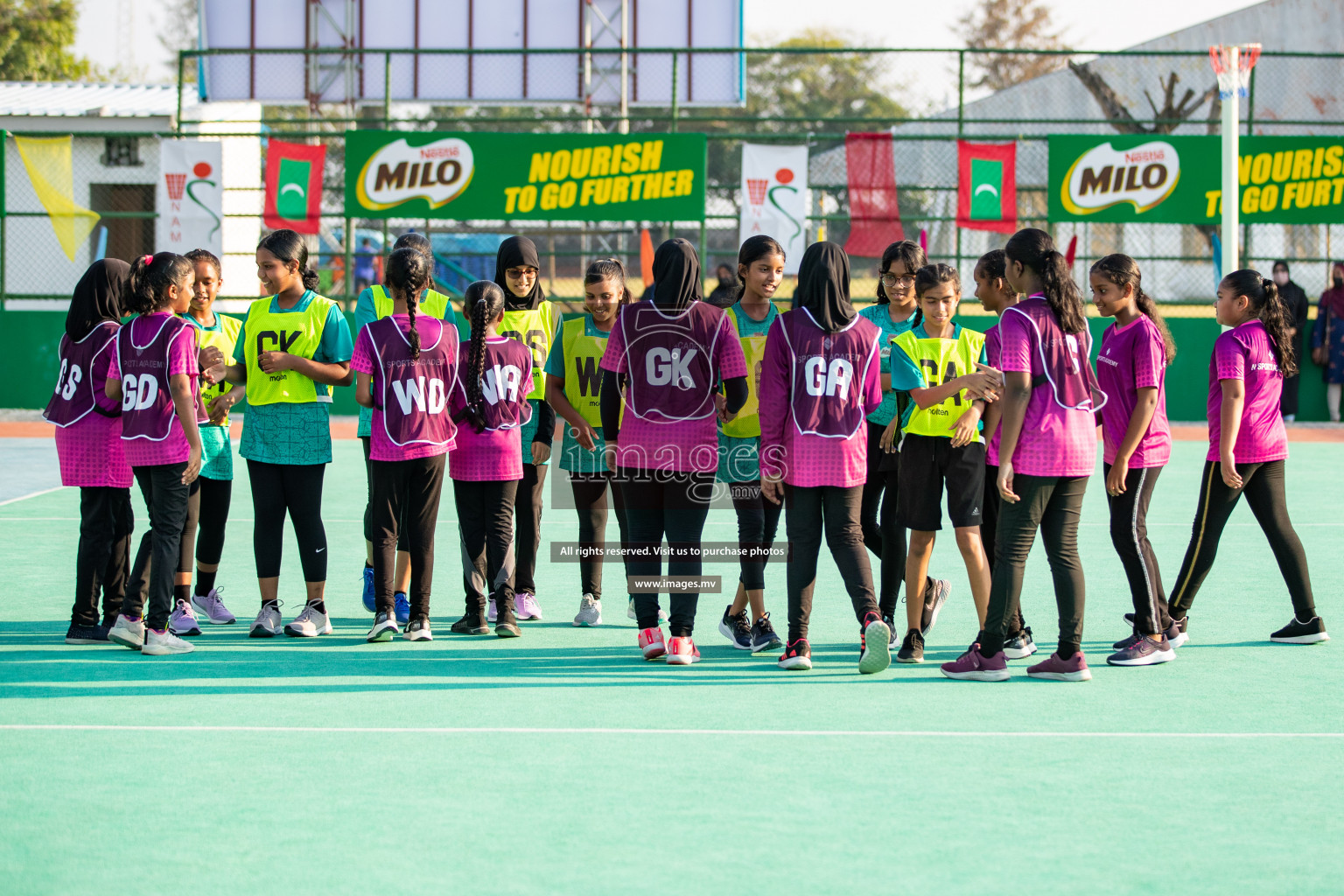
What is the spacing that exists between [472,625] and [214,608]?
53.3 inches

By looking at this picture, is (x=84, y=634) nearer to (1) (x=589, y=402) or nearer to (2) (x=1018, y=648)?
(1) (x=589, y=402)

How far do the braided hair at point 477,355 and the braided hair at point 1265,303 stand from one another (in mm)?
3423

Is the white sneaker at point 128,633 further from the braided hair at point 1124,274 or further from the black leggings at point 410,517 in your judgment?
the braided hair at point 1124,274

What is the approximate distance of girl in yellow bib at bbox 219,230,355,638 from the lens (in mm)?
6164

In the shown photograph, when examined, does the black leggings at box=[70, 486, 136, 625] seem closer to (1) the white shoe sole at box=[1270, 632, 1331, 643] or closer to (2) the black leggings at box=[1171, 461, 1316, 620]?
(2) the black leggings at box=[1171, 461, 1316, 620]

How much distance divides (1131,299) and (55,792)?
451 centimetres

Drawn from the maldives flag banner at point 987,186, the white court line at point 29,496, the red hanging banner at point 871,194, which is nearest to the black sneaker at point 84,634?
the white court line at point 29,496

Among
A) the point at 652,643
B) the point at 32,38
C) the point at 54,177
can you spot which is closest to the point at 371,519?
the point at 652,643

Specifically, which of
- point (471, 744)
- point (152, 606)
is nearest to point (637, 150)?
point (152, 606)

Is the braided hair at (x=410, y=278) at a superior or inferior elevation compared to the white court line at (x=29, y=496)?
superior

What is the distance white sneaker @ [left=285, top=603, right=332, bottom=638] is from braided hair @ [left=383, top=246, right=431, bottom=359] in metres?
1.35

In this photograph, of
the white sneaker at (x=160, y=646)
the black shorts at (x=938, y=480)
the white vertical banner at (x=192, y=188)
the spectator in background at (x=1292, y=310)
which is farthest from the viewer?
the white vertical banner at (x=192, y=188)

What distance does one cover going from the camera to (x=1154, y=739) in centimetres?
464

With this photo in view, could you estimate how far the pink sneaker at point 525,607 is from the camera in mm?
6781
